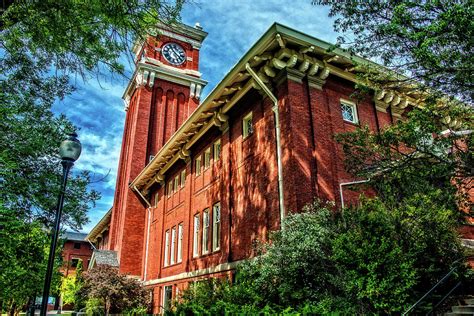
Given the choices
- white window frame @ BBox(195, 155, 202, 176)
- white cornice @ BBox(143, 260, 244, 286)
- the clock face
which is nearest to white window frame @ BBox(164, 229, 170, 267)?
white cornice @ BBox(143, 260, 244, 286)

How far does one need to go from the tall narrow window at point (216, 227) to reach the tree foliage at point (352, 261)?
5748 mm

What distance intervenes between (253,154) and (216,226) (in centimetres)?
441

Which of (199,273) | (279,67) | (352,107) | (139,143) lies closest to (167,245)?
(199,273)

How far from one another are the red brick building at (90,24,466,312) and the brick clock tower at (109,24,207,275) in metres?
2.70

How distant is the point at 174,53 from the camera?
3594 centimetres

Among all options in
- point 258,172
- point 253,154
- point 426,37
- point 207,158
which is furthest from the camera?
point 207,158

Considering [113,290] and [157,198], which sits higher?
[157,198]

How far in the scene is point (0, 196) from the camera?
18.3 ft

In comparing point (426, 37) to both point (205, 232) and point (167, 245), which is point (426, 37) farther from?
point (167, 245)

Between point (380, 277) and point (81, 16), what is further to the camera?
point (380, 277)

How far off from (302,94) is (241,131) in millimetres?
3603

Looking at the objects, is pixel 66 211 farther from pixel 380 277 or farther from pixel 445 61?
pixel 445 61

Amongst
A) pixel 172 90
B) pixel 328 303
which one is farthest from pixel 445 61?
pixel 172 90

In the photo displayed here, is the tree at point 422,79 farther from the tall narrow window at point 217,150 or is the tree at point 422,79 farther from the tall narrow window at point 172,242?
the tall narrow window at point 172,242
